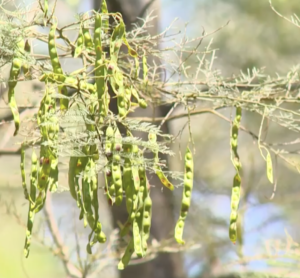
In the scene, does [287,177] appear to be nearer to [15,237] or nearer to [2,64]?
[15,237]

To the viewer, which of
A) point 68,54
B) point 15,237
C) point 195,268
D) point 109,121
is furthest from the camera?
point 15,237

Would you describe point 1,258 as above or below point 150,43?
below

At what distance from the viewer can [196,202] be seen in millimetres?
4406

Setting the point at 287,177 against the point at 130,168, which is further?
the point at 287,177

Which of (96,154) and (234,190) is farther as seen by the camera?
(234,190)

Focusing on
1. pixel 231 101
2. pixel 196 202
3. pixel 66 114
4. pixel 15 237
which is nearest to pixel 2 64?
pixel 66 114

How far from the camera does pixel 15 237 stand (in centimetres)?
665

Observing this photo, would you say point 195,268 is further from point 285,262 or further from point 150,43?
point 150,43

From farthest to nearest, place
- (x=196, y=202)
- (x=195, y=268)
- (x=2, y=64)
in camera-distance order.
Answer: (x=195, y=268), (x=196, y=202), (x=2, y=64)

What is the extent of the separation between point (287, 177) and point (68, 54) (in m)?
4.23

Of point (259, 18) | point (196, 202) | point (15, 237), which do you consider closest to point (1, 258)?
point (15, 237)

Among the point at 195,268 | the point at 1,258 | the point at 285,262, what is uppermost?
the point at 285,262

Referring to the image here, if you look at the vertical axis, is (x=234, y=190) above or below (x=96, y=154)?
below

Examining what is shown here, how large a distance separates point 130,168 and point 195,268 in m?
3.66
